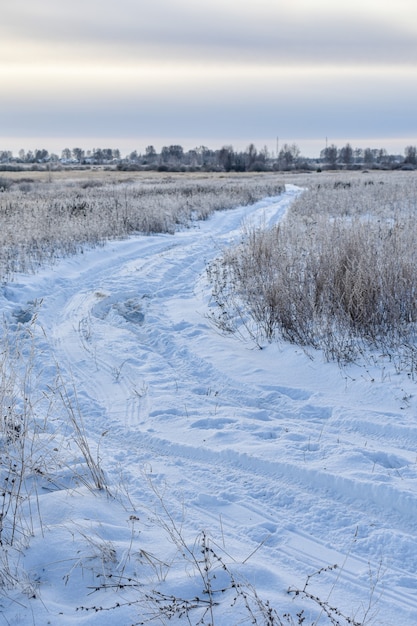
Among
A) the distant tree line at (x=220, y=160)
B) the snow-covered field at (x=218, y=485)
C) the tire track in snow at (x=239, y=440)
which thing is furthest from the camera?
the distant tree line at (x=220, y=160)

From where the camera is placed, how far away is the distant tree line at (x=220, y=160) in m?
85.9

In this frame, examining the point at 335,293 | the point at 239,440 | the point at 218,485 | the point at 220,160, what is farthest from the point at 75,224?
the point at 220,160

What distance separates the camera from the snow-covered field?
2.69 meters

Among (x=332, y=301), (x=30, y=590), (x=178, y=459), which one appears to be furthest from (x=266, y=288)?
(x=30, y=590)

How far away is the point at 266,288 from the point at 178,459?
11.0 ft

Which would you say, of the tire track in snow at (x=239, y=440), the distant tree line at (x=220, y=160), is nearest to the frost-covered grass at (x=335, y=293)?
the tire track in snow at (x=239, y=440)

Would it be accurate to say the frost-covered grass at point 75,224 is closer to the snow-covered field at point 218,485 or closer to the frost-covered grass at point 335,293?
the snow-covered field at point 218,485

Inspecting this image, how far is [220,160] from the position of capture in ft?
311

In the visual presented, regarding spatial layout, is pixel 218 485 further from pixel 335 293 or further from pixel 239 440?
pixel 335 293

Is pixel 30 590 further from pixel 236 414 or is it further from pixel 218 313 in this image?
pixel 218 313

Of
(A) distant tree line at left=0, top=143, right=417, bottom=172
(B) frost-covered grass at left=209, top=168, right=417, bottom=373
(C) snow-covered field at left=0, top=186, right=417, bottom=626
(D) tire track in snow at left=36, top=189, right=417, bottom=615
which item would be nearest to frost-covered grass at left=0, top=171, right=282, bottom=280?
(D) tire track in snow at left=36, top=189, right=417, bottom=615

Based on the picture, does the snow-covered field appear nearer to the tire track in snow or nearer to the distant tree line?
the tire track in snow

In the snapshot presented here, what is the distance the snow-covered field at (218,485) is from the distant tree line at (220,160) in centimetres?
7516

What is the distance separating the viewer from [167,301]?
29.0 ft
